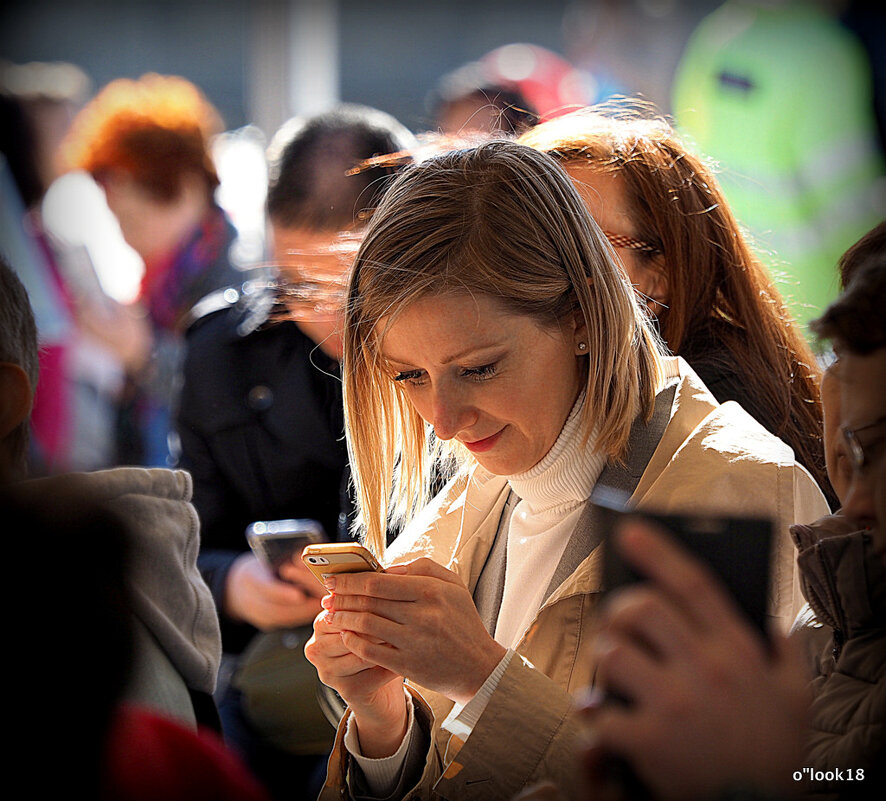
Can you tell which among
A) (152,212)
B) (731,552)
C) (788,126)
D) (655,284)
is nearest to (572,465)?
(655,284)

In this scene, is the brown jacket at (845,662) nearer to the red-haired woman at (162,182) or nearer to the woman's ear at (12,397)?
the woman's ear at (12,397)

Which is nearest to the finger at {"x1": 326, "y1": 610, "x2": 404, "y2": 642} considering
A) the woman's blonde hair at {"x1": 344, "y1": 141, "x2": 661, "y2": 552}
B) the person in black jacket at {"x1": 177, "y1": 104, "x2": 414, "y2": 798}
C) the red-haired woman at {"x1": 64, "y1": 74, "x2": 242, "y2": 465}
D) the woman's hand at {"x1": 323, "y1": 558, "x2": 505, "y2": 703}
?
the woman's hand at {"x1": 323, "y1": 558, "x2": 505, "y2": 703}

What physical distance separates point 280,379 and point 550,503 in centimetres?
84

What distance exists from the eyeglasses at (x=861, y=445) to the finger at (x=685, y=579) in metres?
0.20

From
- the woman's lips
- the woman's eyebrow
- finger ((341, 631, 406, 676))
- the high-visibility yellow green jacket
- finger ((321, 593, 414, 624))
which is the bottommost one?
finger ((341, 631, 406, 676))

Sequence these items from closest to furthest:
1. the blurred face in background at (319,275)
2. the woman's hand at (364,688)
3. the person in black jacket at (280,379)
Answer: the woman's hand at (364,688), the blurred face in background at (319,275), the person in black jacket at (280,379)

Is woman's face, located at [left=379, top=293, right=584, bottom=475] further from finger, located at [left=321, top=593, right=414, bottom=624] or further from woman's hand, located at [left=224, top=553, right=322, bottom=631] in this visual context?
woman's hand, located at [left=224, top=553, right=322, bottom=631]

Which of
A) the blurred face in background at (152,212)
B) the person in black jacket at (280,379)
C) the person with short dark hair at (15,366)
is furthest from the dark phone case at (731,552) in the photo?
the blurred face in background at (152,212)

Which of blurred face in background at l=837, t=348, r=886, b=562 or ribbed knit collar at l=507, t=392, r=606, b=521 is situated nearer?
blurred face in background at l=837, t=348, r=886, b=562

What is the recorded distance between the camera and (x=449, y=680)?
1.05 metres

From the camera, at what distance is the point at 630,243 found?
1.57 meters

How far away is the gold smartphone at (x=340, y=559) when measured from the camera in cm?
109

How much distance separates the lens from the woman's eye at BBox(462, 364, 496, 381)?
121 centimetres

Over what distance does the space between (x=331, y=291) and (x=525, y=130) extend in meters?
0.64
